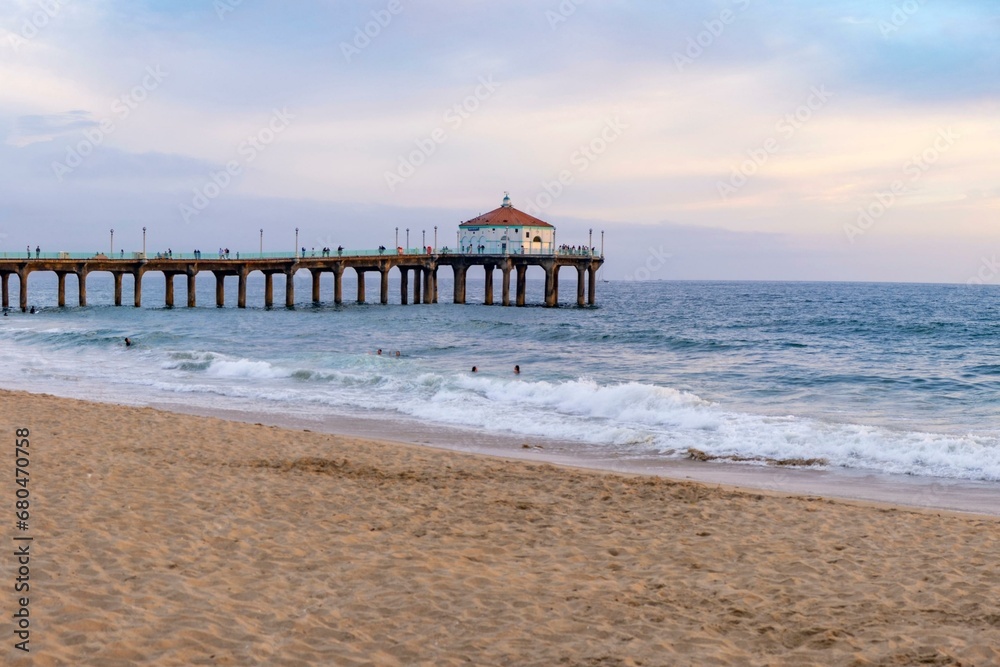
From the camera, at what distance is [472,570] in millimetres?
7141

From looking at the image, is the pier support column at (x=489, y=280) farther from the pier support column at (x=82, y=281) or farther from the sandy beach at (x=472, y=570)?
the sandy beach at (x=472, y=570)

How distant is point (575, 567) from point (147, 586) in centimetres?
340

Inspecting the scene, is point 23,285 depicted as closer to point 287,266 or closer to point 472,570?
point 287,266

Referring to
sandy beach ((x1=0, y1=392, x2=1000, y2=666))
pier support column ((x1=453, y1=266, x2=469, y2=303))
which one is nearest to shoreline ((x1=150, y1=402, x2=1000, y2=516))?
sandy beach ((x1=0, y1=392, x2=1000, y2=666))

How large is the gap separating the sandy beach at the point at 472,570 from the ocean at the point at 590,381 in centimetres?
449

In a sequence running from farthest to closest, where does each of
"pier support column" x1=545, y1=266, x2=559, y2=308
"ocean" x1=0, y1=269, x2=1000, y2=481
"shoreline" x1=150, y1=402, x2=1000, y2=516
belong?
"pier support column" x1=545, y1=266, x2=559, y2=308 → "ocean" x1=0, y1=269, x2=1000, y2=481 → "shoreline" x1=150, y1=402, x2=1000, y2=516

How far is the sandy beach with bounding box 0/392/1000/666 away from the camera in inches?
218

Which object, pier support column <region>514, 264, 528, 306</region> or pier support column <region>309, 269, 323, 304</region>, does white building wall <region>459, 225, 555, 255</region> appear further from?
pier support column <region>309, 269, 323, 304</region>

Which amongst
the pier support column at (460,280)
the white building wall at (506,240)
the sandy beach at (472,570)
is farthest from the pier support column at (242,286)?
the sandy beach at (472,570)

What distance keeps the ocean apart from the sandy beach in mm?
4490

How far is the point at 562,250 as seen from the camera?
196ft

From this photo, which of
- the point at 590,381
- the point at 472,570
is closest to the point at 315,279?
the point at 590,381

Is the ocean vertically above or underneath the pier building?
underneath

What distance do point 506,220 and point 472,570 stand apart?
56761 mm
